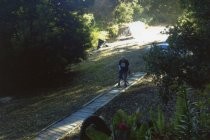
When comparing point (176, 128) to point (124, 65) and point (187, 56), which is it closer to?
point (187, 56)

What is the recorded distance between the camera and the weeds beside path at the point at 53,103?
19281 mm

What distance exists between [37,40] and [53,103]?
6.53m

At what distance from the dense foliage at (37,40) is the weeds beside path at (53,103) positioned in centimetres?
228

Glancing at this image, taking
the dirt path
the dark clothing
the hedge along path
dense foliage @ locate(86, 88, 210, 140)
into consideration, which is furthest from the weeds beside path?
dense foliage @ locate(86, 88, 210, 140)

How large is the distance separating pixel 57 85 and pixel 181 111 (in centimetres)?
2166

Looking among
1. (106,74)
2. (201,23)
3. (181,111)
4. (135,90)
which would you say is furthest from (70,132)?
(106,74)

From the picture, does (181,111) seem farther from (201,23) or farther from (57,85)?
(57,85)

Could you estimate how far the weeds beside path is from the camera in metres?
19.3

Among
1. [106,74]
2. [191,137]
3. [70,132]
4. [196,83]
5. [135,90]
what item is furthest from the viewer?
[106,74]

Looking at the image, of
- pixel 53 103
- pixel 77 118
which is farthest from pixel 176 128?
pixel 53 103

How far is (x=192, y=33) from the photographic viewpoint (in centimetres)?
1336

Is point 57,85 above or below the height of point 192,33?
below

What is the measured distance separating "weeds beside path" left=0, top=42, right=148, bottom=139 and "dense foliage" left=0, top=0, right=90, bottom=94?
2.28 m

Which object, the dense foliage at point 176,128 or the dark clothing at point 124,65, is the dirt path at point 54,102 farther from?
the dense foliage at point 176,128
